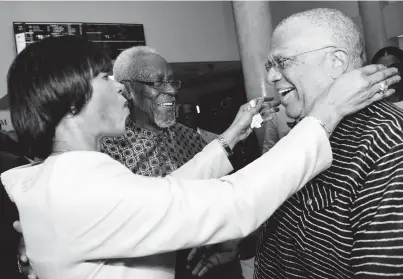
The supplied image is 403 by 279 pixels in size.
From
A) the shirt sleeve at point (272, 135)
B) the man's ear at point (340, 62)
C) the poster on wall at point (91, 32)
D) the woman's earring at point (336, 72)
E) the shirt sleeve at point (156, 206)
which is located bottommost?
the shirt sleeve at point (156, 206)

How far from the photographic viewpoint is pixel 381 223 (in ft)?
3.39

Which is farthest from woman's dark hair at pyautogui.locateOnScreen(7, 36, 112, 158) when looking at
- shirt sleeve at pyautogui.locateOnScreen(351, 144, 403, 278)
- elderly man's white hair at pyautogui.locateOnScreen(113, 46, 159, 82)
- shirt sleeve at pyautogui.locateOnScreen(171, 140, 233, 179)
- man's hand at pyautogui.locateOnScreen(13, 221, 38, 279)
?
elderly man's white hair at pyautogui.locateOnScreen(113, 46, 159, 82)

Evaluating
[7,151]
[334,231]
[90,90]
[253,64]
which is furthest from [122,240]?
[253,64]

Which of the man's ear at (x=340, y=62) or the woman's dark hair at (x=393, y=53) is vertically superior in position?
the woman's dark hair at (x=393, y=53)

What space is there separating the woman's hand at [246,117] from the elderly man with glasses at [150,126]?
0.55m

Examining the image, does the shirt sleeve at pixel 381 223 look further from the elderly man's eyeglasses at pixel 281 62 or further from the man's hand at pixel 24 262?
the man's hand at pixel 24 262

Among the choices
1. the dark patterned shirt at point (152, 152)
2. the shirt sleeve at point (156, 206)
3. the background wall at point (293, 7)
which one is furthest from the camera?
the background wall at point (293, 7)

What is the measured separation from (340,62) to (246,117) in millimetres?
516

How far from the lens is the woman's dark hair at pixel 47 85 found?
1.10 meters

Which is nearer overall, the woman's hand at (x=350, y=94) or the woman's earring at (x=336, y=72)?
the woman's hand at (x=350, y=94)

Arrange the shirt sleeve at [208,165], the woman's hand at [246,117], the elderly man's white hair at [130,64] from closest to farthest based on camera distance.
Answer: the shirt sleeve at [208,165] → the woman's hand at [246,117] → the elderly man's white hair at [130,64]

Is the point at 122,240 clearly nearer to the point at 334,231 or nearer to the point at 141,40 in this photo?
the point at 334,231

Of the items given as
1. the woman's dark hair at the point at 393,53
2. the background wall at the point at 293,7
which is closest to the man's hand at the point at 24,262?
the woman's dark hair at the point at 393,53


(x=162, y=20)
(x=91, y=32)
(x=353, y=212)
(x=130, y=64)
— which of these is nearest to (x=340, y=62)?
(x=353, y=212)
